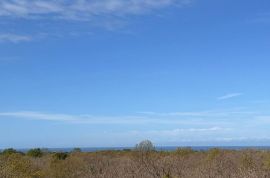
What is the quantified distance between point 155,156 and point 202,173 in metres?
8.69

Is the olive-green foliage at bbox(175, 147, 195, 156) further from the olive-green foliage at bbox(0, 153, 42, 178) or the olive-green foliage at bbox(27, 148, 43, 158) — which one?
the olive-green foliage at bbox(0, 153, 42, 178)

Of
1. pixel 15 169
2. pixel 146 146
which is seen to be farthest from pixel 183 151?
pixel 15 169

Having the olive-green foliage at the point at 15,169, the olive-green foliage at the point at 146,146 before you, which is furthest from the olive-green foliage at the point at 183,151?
the olive-green foliage at the point at 15,169

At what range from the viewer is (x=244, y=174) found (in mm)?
24375

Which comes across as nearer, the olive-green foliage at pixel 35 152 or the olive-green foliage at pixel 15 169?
the olive-green foliage at pixel 15 169

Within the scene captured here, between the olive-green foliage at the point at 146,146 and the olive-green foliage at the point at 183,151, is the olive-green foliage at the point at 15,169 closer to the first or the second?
the olive-green foliage at the point at 146,146

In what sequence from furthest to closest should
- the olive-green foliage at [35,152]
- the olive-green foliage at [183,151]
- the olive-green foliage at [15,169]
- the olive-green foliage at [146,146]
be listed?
the olive-green foliage at [35,152] < the olive-green foliage at [183,151] < the olive-green foliage at [146,146] < the olive-green foliage at [15,169]

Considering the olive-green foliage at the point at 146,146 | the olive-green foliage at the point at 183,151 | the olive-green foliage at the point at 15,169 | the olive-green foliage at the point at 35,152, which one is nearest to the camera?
the olive-green foliage at the point at 15,169

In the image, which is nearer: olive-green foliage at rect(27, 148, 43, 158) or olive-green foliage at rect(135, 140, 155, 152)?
olive-green foliage at rect(135, 140, 155, 152)

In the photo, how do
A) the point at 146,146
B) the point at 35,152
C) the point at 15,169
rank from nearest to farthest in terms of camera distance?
1. the point at 15,169
2. the point at 146,146
3. the point at 35,152

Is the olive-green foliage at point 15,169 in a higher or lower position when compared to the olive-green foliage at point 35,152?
lower

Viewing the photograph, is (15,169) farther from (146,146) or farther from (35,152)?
(35,152)

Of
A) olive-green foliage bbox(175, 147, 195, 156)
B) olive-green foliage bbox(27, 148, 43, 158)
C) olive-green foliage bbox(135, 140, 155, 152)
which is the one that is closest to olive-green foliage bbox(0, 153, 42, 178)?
olive-green foliage bbox(135, 140, 155, 152)

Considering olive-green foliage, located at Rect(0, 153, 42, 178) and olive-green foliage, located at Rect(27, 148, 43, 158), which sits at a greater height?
olive-green foliage, located at Rect(27, 148, 43, 158)
